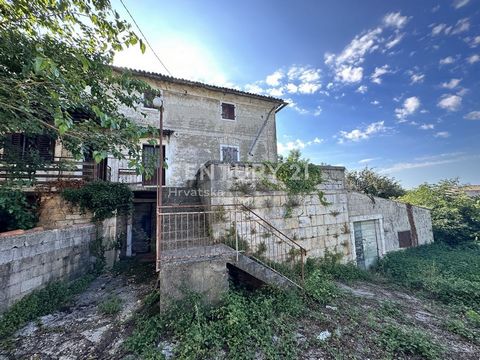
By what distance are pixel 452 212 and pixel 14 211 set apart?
1769 cm

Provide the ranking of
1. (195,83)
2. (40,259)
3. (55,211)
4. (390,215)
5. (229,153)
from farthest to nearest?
(229,153) → (195,83) → (390,215) → (55,211) → (40,259)

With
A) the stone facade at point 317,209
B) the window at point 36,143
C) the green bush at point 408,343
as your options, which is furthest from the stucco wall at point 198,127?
the green bush at point 408,343

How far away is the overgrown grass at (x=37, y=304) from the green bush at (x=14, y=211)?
1.85m

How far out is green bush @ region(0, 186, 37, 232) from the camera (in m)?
4.71

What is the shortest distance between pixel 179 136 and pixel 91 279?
701 cm

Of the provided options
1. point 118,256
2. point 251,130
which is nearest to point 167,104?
point 251,130

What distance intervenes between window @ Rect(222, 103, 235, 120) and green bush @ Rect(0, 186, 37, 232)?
8871 mm

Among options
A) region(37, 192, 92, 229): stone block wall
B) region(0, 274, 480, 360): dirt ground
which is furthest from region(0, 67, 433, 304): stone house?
region(0, 274, 480, 360): dirt ground

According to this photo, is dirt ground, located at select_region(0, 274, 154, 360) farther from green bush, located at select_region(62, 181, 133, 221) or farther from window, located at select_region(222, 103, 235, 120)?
window, located at select_region(222, 103, 235, 120)

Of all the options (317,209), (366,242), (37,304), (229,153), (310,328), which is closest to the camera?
(310,328)

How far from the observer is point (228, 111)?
38.7ft

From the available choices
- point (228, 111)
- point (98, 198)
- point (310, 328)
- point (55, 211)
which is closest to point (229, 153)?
point (228, 111)

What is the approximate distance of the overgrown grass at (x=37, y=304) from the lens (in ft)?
11.8

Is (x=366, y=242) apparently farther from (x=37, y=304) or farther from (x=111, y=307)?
(x=37, y=304)
